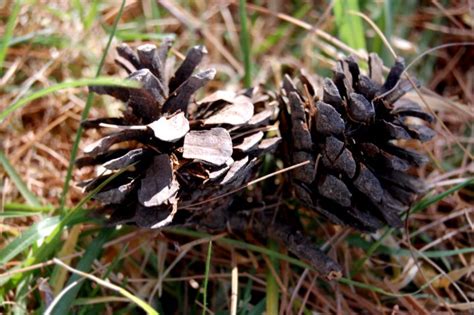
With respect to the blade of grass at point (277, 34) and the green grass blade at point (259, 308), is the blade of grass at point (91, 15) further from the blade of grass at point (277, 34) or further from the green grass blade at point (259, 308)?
the green grass blade at point (259, 308)

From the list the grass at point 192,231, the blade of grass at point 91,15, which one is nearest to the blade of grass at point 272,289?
the grass at point 192,231

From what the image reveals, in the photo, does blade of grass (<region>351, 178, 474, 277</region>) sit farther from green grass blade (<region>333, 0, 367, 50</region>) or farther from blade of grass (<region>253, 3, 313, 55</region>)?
blade of grass (<region>253, 3, 313, 55</region>)

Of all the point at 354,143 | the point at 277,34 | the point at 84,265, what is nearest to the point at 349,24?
the point at 277,34

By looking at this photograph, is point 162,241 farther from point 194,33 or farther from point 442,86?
point 442,86

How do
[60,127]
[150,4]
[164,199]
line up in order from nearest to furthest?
[164,199]
[60,127]
[150,4]

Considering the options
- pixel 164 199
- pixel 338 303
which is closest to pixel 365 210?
pixel 338 303

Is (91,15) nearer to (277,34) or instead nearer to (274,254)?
(277,34)

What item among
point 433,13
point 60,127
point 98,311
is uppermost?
point 433,13
